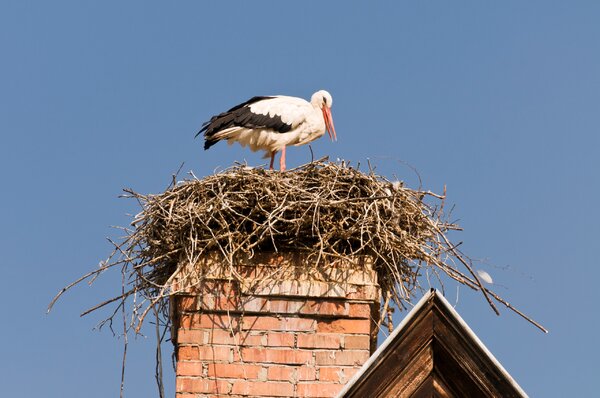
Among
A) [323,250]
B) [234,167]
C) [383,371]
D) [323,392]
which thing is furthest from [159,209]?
[383,371]

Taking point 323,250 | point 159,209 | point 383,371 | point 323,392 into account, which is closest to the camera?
point 383,371

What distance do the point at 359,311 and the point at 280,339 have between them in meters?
0.51

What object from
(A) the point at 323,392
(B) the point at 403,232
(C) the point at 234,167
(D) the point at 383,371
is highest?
(C) the point at 234,167

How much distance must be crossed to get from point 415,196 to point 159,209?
68.6 inches

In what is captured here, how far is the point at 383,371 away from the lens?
627 centimetres

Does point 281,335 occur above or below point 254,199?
below

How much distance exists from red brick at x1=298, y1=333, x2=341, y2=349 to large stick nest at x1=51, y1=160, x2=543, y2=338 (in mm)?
491

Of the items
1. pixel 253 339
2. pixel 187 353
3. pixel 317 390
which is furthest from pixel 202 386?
pixel 317 390

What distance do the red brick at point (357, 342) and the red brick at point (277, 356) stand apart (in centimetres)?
23

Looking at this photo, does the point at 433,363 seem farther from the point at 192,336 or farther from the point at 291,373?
the point at 192,336

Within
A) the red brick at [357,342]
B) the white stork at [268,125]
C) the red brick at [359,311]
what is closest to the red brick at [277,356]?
the red brick at [357,342]

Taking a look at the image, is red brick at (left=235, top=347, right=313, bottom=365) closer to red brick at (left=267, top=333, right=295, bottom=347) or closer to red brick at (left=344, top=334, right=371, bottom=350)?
red brick at (left=267, top=333, right=295, bottom=347)

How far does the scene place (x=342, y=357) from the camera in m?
8.07

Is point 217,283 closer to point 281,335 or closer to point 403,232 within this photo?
point 281,335
